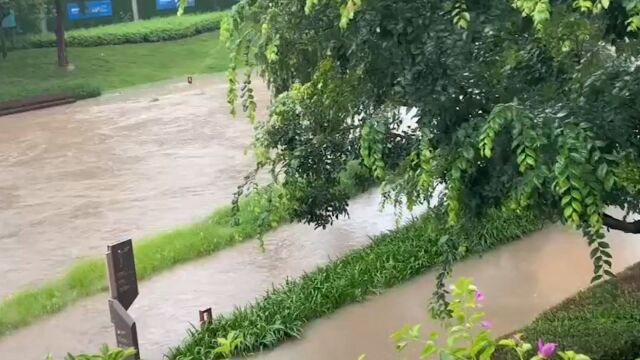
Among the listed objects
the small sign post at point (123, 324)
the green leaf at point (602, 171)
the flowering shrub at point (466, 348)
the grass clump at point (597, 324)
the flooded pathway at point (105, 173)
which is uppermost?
the green leaf at point (602, 171)

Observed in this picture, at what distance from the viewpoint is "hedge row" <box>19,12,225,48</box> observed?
3045 centimetres

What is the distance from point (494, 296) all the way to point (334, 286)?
1438 mm

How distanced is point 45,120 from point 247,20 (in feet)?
62.0

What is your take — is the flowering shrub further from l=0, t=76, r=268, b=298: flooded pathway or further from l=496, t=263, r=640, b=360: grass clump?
l=0, t=76, r=268, b=298: flooded pathway

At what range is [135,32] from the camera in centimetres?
3172

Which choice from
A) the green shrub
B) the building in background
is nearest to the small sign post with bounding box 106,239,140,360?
the green shrub

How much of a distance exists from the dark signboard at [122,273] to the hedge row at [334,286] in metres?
1.78

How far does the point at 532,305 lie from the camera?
24.5 ft

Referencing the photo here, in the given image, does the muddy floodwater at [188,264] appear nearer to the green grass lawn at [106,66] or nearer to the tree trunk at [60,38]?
the green grass lawn at [106,66]

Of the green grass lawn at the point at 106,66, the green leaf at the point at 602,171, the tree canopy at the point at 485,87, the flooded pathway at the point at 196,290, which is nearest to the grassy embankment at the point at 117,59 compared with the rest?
the green grass lawn at the point at 106,66

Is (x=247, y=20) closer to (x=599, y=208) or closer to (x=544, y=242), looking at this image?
(x=599, y=208)

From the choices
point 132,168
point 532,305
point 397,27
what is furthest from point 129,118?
point 397,27

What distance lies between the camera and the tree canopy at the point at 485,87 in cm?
291

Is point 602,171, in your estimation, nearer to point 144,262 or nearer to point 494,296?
point 494,296
